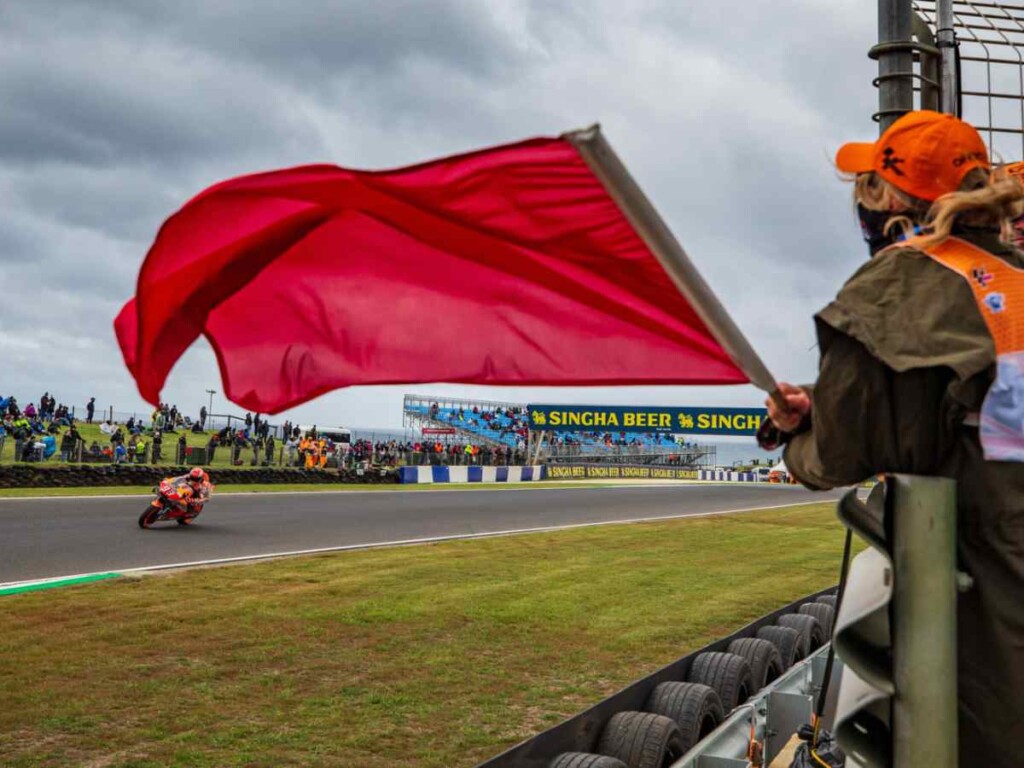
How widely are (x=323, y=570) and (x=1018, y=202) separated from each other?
11.4m

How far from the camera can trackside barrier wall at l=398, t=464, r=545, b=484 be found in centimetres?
3872

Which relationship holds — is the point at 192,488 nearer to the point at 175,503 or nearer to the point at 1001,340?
the point at 175,503

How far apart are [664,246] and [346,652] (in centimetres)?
697

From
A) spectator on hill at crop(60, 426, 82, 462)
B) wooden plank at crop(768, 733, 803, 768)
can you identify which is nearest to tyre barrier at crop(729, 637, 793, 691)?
wooden plank at crop(768, 733, 803, 768)

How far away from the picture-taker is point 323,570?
12.3 m

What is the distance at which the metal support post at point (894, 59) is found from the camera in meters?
3.75

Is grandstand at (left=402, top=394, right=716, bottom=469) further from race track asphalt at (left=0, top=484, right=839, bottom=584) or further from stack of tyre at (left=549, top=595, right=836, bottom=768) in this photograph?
stack of tyre at (left=549, top=595, right=836, bottom=768)

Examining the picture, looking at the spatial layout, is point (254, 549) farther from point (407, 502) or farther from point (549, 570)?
point (407, 502)

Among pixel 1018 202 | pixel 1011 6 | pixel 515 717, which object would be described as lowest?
pixel 515 717

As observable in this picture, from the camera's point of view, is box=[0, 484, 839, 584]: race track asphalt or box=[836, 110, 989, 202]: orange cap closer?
box=[836, 110, 989, 202]: orange cap

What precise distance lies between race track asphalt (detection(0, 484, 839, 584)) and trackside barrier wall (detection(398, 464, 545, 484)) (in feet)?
28.8

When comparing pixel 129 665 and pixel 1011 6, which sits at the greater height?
pixel 1011 6

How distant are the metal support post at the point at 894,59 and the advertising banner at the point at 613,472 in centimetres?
4901

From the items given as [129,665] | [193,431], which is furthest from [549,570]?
[193,431]
